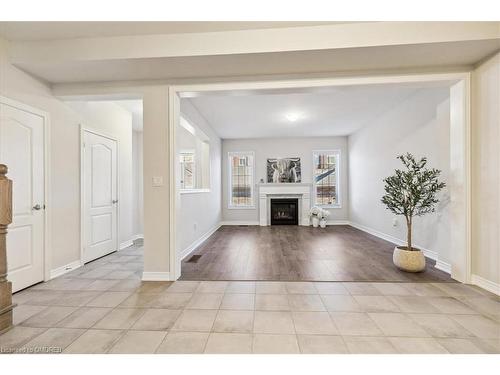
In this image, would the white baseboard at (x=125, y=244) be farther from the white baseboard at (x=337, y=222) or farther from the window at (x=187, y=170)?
the white baseboard at (x=337, y=222)

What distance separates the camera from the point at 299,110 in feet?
16.2

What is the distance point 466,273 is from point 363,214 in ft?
11.9

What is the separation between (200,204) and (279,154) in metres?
3.44

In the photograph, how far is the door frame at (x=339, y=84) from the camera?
2.66m

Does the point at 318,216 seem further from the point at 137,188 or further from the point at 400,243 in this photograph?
the point at 137,188

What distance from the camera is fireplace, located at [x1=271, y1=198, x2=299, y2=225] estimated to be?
7.36 m

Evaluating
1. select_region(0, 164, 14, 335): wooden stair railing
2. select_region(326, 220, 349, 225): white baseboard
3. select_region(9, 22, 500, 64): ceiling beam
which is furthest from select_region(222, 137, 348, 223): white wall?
select_region(0, 164, 14, 335): wooden stair railing

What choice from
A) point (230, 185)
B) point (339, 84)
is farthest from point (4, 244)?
→ point (230, 185)

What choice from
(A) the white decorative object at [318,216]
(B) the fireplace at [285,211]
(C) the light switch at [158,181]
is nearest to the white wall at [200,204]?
(C) the light switch at [158,181]

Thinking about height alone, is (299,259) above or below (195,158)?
below

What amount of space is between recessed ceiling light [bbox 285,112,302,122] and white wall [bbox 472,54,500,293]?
9.65 feet

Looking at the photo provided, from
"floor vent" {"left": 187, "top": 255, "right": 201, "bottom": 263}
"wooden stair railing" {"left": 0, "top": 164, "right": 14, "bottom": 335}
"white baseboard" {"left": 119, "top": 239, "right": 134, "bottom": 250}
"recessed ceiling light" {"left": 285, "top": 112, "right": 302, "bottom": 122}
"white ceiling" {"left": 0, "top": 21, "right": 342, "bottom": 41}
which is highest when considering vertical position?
"recessed ceiling light" {"left": 285, "top": 112, "right": 302, "bottom": 122}

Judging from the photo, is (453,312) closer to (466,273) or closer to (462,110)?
(466,273)

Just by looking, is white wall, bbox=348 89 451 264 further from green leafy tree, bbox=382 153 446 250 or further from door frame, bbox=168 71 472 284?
door frame, bbox=168 71 472 284
